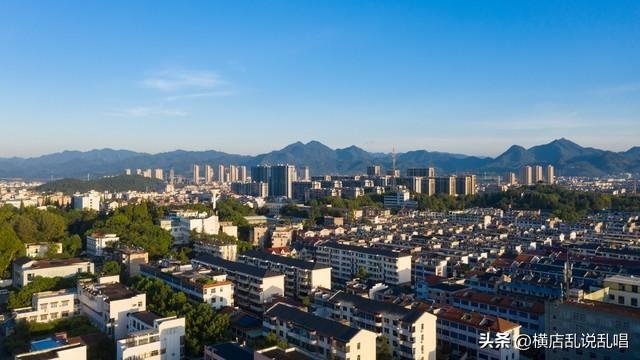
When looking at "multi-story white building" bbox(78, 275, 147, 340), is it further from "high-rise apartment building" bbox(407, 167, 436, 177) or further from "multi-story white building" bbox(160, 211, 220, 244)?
"high-rise apartment building" bbox(407, 167, 436, 177)

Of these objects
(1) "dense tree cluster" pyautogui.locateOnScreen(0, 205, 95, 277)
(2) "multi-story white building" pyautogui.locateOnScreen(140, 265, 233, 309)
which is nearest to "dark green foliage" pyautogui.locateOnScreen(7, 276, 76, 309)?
(2) "multi-story white building" pyautogui.locateOnScreen(140, 265, 233, 309)

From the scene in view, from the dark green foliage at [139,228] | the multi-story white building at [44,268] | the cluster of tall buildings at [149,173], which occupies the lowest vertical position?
the multi-story white building at [44,268]

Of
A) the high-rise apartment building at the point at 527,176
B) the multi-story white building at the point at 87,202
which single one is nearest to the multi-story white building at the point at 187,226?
the multi-story white building at the point at 87,202

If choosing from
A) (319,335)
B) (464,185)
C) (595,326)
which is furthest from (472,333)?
(464,185)

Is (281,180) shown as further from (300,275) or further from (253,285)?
(253,285)

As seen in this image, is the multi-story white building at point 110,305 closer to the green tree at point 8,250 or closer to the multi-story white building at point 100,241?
the green tree at point 8,250
